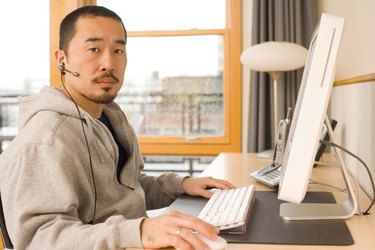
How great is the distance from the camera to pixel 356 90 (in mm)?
1687

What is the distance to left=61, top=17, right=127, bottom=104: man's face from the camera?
1.32 metres

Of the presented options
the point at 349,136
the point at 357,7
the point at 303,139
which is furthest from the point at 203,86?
the point at 303,139

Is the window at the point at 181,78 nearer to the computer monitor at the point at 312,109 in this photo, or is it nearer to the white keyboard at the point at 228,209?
the white keyboard at the point at 228,209

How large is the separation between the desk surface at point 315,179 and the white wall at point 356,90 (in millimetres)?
89

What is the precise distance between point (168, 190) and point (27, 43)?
2273 millimetres

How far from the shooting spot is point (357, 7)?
2174 millimetres

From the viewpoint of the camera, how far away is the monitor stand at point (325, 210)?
3.48 feet

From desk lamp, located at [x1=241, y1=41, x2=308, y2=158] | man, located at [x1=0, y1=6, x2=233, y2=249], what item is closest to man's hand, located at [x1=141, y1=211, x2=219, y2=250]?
man, located at [x1=0, y1=6, x2=233, y2=249]

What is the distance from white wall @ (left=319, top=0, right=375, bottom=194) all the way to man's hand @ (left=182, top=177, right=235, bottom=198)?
451 millimetres

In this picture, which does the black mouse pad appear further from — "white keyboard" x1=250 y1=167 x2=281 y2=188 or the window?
the window

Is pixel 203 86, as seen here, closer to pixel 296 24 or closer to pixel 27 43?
pixel 296 24

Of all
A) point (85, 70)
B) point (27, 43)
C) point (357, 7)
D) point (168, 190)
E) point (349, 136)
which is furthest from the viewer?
point (27, 43)

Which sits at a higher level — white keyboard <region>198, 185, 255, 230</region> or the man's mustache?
the man's mustache

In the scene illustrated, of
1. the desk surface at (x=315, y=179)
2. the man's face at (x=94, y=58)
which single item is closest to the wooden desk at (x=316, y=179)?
the desk surface at (x=315, y=179)
